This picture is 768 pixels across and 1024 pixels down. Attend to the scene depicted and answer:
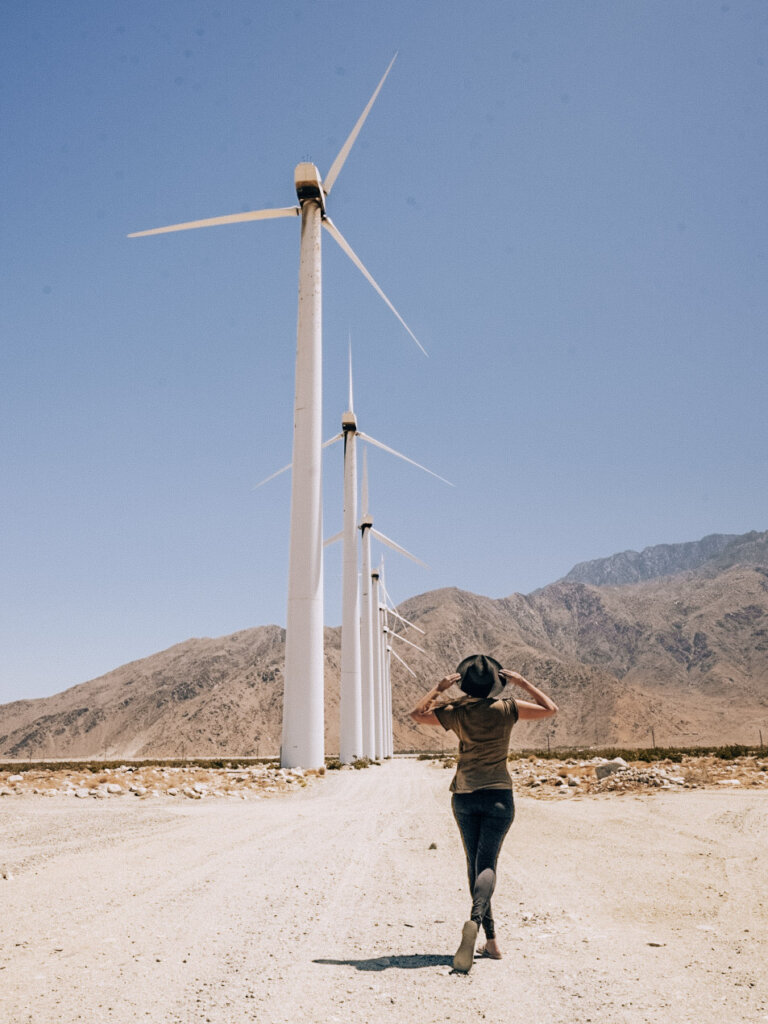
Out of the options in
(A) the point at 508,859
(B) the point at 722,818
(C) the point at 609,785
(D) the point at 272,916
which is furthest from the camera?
(C) the point at 609,785

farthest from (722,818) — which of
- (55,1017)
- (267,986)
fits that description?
(55,1017)

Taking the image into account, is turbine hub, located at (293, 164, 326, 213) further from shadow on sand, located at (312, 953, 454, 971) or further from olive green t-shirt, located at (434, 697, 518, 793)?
shadow on sand, located at (312, 953, 454, 971)

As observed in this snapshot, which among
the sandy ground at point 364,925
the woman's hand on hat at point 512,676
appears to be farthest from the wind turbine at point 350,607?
the woman's hand on hat at point 512,676

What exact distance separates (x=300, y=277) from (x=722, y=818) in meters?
26.2

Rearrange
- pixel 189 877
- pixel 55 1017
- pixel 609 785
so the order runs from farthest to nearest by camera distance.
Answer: pixel 609 785 → pixel 189 877 → pixel 55 1017

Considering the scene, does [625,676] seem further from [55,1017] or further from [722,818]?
[55,1017]

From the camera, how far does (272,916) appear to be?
7504 mm

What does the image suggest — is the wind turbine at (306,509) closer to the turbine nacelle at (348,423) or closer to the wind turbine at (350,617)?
the wind turbine at (350,617)

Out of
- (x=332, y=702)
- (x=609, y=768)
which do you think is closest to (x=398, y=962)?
(x=609, y=768)

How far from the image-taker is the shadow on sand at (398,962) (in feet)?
19.0

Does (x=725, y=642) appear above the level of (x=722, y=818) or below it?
above

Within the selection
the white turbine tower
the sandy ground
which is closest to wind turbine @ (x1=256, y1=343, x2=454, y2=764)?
the white turbine tower

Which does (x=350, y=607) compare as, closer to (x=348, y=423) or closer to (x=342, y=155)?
(x=348, y=423)

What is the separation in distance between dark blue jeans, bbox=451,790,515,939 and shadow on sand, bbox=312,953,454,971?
0.44 m
